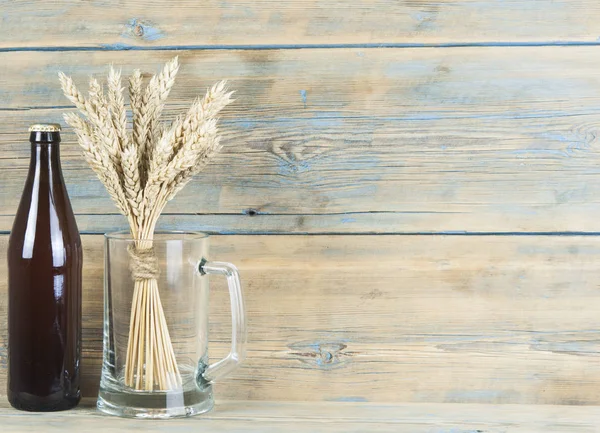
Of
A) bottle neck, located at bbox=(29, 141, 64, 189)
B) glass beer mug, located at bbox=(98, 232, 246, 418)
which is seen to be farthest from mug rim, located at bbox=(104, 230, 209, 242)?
bottle neck, located at bbox=(29, 141, 64, 189)

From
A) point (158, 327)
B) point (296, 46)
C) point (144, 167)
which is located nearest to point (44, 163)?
point (144, 167)

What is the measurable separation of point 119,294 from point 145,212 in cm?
11

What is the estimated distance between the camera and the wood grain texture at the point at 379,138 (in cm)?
102

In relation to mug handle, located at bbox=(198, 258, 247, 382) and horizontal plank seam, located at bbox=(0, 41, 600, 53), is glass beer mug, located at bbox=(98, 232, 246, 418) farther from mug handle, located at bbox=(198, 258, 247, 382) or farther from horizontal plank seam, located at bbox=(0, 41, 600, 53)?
horizontal plank seam, located at bbox=(0, 41, 600, 53)

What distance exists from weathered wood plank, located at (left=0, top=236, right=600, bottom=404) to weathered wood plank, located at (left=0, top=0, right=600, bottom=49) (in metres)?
0.28

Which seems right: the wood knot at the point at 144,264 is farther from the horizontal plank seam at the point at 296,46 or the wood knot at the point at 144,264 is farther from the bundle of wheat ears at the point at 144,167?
the horizontal plank seam at the point at 296,46

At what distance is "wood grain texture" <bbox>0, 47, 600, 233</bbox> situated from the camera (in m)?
1.02

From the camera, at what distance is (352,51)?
102 cm

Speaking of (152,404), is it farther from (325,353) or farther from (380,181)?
(380,181)

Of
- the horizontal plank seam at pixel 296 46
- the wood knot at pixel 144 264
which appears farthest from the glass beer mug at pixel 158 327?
the horizontal plank seam at pixel 296 46

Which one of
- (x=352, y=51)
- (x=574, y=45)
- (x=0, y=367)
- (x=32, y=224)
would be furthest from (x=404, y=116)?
(x=0, y=367)

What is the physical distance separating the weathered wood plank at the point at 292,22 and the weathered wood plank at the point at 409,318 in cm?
28

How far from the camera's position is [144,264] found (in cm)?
89

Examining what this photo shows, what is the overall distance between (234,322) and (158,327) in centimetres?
9
